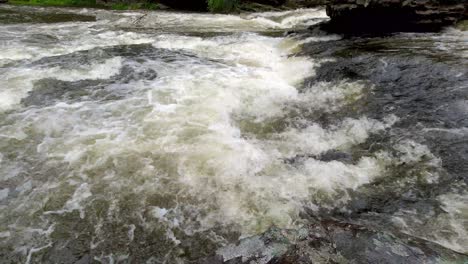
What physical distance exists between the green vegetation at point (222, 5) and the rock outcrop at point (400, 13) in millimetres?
7423

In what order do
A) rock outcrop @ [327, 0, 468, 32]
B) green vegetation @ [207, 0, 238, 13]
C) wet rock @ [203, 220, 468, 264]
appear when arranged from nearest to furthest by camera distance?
Answer: wet rock @ [203, 220, 468, 264] → rock outcrop @ [327, 0, 468, 32] → green vegetation @ [207, 0, 238, 13]

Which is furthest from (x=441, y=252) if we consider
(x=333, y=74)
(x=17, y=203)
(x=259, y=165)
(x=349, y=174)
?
(x=333, y=74)

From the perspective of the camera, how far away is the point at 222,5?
59.1 feet

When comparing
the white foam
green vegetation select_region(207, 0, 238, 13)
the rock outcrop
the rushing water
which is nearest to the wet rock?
the rushing water

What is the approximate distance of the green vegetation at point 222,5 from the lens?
58.6 feet

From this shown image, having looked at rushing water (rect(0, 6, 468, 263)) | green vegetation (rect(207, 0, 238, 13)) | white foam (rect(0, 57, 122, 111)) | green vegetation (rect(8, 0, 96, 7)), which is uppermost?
green vegetation (rect(8, 0, 96, 7))

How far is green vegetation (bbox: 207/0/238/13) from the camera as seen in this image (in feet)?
58.6

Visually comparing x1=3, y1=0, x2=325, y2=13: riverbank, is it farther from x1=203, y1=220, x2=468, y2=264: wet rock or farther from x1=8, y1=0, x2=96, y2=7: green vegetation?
x1=203, y1=220, x2=468, y2=264: wet rock

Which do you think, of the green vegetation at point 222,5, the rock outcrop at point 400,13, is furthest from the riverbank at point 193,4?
the rock outcrop at point 400,13

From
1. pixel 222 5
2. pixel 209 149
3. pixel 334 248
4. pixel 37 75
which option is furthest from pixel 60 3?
pixel 334 248

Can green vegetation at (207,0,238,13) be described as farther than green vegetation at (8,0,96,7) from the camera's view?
No

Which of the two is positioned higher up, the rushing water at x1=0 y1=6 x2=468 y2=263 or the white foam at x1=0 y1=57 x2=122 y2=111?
the white foam at x1=0 y1=57 x2=122 y2=111

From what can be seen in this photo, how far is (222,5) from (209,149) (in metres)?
13.8

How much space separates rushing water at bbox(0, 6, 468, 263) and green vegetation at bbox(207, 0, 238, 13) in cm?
835
